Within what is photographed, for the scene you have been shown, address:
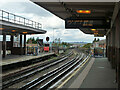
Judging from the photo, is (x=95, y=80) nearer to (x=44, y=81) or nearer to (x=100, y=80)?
(x=100, y=80)

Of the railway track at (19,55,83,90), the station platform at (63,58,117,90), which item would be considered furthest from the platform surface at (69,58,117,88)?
the railway track at (19,55,83,90)

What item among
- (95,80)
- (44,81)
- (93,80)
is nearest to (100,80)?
(95,80)

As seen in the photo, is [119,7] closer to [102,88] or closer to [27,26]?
[102,88]

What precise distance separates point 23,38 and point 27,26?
782cm

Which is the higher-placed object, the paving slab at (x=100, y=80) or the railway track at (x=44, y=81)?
the paving slab at (x=100, y=80)

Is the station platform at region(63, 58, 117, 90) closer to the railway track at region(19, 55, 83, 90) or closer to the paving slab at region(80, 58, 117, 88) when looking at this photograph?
the paving slab at region(80, 58, 117, 88)

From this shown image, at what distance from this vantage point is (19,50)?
23.3 meters

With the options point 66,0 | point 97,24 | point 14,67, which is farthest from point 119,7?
point 14,67

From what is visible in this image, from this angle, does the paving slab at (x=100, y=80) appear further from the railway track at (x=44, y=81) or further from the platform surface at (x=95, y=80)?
the railway track at (x=44, y=81)

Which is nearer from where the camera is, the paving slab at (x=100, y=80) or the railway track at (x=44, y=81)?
the paving slab at (x=100, y=80)

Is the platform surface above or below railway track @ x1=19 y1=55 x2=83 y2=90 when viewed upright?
above

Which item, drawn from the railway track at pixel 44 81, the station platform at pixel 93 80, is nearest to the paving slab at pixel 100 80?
the station platform at pixel 93 80

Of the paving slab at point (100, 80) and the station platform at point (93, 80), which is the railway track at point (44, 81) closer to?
the station platform at point (93, 80)

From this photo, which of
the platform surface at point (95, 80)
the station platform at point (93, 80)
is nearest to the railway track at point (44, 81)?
the station platform at point (93, 80)
